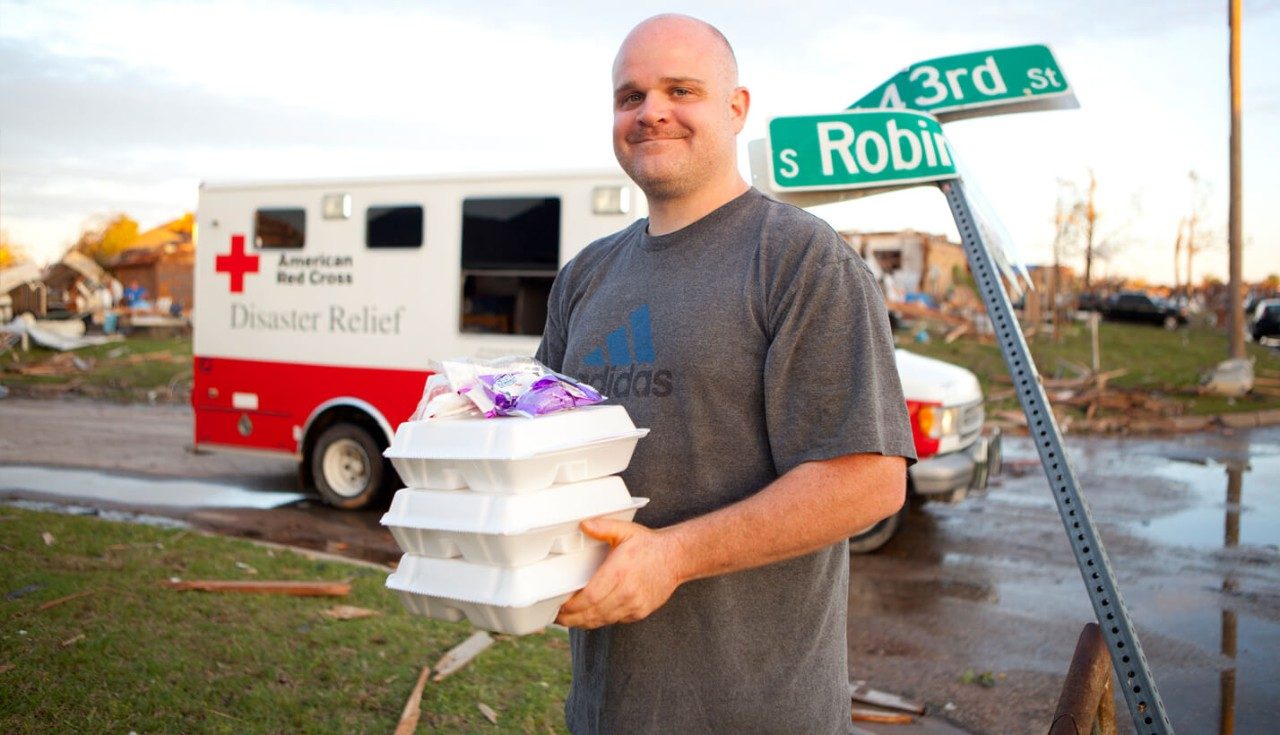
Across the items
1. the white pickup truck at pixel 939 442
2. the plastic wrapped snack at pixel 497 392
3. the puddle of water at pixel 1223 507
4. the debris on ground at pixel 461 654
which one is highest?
the plastic wrapped snack at pixel 497 392

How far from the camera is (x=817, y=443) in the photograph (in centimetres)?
167

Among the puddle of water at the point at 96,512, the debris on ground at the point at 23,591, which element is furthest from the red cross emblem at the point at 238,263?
the debris on ground at the point at 23,591

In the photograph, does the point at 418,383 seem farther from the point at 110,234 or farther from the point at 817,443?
the point at 110,234

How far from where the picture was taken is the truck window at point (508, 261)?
27.0 ft

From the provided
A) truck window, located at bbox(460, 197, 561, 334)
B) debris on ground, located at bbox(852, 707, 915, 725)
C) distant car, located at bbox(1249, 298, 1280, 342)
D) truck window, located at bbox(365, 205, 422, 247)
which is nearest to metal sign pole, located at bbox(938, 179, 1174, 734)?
debris on ground, located at bbox(852, 707, 915, 725)

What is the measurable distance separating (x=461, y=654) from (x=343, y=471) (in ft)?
16.0

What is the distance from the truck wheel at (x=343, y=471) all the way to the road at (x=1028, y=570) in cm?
17

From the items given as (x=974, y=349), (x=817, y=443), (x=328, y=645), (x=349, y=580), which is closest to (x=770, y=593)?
(x=817, y=443)

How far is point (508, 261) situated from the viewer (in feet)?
27.6

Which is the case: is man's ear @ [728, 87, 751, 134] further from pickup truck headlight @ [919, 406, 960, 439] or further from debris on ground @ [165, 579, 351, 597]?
pickup truck headlight @ [919, 406, 960, 439]

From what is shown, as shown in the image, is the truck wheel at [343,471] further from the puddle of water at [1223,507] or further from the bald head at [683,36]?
the bald head at [683,36]

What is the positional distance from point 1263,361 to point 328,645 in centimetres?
2854

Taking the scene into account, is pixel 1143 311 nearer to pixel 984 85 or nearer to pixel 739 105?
pixel 984 85

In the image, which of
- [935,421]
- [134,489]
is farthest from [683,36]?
[134,489]
